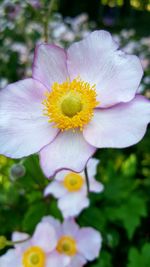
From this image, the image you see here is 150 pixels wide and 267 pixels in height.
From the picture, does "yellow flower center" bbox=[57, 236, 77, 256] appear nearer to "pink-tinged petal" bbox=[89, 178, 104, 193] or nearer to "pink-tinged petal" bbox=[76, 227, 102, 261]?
"pink-tinged petal" bbox=[76, 227, 102, 261]

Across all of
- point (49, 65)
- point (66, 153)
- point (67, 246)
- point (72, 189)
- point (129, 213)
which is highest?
Answer: point (49, 65)

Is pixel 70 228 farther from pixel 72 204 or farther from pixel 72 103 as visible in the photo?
pixel 72 103

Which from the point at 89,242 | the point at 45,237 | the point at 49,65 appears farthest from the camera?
the point at 89,242

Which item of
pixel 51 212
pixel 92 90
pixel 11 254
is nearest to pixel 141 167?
pixel 51 212

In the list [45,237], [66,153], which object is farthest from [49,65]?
[45,237]

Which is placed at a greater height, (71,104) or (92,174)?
(71,104)

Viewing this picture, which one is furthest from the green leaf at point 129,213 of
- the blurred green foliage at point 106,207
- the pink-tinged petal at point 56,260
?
the pink-tinged petal at point 56,260

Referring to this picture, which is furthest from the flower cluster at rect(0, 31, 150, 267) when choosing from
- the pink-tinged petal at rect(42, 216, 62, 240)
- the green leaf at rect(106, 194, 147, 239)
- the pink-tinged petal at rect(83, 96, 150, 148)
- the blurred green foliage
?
the green leaf at rect(106, 194, 147, 239)

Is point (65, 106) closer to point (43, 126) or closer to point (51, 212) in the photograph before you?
point (43, 126)
